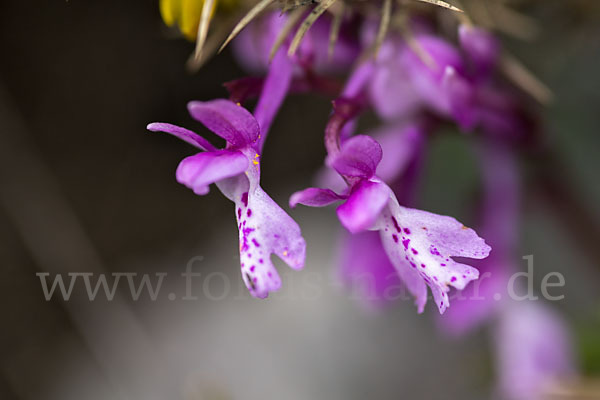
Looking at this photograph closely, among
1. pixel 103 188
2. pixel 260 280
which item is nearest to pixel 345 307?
pixel 103 188

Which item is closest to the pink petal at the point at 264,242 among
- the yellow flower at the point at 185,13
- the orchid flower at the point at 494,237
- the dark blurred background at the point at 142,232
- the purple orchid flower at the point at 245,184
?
the purple orchid flower at the point at 245,184

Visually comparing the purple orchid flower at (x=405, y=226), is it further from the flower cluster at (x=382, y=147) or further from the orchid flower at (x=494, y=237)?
the orchid flower at (x=494, y=237)

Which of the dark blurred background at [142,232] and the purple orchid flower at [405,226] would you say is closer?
the purple orchid flower at [405,226]

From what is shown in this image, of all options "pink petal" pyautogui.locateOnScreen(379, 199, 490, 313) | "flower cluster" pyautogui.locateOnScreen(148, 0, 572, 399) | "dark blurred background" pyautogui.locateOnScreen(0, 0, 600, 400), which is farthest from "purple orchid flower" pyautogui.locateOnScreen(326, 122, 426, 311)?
"dark blurred background" pyautogui.locateOnScreen(0, 0, 600, 400)

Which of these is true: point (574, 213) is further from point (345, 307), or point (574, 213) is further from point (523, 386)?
point (345, 307)

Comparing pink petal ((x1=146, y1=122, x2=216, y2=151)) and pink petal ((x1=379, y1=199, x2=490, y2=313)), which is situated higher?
pink petal ((x1=146, y1=122, x2=216, y2=151))

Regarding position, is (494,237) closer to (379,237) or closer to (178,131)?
(379,237)

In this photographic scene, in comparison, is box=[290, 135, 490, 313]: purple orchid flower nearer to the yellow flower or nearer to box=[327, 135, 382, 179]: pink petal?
box=[327, 135, 382, 179]: pink petal

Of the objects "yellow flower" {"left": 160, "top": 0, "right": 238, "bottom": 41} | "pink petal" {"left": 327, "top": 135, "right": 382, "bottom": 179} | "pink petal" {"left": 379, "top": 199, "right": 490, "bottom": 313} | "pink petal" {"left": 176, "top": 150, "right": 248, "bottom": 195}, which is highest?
"yellow flower" {"left": 160, "top": 0, "right": 238, "bottom": 41}
